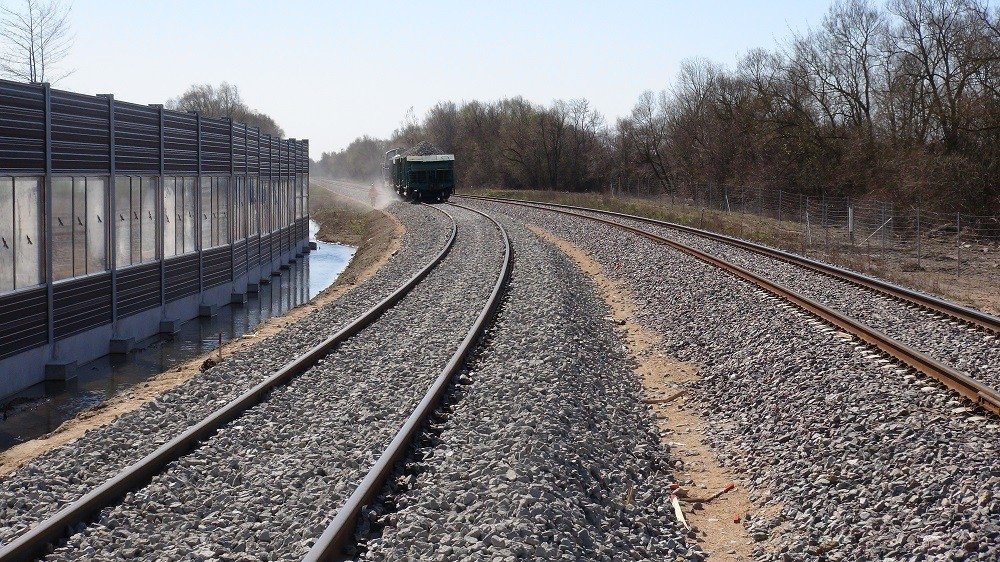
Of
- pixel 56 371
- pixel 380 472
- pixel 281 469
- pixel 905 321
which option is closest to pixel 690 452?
pixel 380 472

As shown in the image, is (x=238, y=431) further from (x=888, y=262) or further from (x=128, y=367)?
(x=888, y=262)

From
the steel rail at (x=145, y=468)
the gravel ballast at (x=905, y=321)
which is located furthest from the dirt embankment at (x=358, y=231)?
the steel rail at (x=145, y=468)

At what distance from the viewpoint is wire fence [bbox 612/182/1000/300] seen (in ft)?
84.0

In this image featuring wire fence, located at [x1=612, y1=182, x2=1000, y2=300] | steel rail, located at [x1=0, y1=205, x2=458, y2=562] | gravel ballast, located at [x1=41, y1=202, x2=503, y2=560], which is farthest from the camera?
wire fence, located at [x1=612, y1=182, x2=1000, y2=300]

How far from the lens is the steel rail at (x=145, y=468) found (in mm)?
6316

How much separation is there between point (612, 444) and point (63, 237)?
1012 cm

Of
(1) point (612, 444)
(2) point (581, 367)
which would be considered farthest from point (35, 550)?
(2) point (581, 367)

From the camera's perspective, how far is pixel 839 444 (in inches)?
345

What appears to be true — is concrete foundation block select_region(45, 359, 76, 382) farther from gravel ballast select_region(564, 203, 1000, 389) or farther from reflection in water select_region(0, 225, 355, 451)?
gravel ballast select_region(564, 203, 1000, 389)

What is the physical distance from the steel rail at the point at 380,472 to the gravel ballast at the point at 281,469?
8.2 inches

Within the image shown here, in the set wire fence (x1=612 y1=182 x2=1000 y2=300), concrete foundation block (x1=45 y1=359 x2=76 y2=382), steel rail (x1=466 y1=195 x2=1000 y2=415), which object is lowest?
concrete foundation block (x1=45 y1=359 x2=76 y2=382)

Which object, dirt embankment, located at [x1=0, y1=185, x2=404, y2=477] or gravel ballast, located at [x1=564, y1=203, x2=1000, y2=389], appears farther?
gravel ballast, located at [x1=564, y1=203, x2=1000, y2=389]

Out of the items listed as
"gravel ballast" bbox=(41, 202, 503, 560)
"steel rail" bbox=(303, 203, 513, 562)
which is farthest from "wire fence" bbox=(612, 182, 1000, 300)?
"gravel ballast" bbox=(41, 202, 503, 560)

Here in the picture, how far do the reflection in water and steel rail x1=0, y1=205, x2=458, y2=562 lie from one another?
3.09 metres
